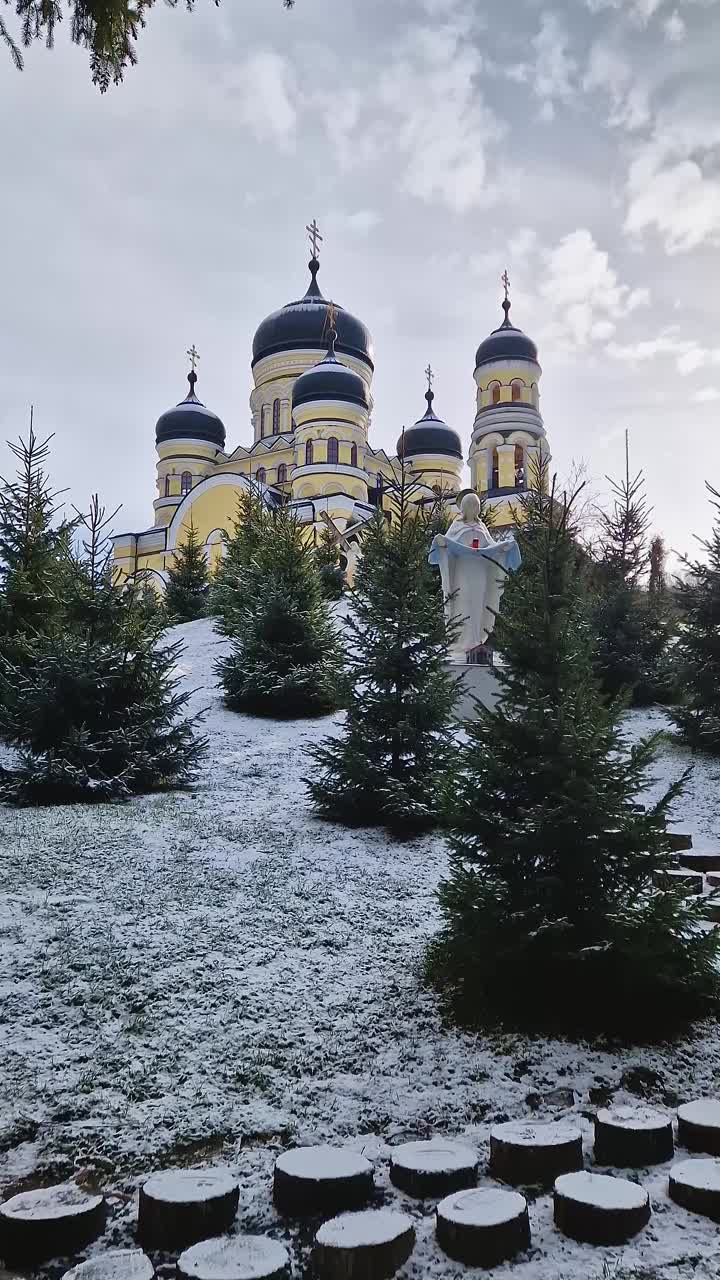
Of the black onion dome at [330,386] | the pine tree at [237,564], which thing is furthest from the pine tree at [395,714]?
the black onion dome at [330,386]

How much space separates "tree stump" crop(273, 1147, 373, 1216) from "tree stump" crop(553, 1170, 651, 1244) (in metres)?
0.57

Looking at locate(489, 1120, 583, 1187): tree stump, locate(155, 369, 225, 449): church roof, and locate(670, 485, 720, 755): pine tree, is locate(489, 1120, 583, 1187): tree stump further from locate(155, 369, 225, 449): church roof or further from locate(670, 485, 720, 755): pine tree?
locate(155, 369, 225, 449): church roof

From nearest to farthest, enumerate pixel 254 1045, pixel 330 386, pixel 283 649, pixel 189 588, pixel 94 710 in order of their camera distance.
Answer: pixel 254 1045, pixel 94 710, pixel 283 649, pixel 189 588, pixel 330 386

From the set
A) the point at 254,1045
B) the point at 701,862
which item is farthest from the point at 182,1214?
the point at 701,862

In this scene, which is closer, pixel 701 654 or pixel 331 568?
pixel 701 654

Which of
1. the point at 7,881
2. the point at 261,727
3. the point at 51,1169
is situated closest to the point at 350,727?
the point at 7,881

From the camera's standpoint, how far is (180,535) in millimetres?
37406

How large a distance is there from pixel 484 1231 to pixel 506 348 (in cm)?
3791

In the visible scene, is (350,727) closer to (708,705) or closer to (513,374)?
(708,705)

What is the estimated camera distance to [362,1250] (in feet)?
7.70

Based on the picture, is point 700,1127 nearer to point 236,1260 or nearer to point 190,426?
point 236,1260

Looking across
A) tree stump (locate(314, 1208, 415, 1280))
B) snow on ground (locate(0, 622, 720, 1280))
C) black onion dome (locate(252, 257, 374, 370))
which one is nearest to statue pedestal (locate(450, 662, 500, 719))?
snow on ground (locate(0, 622, 720, 1280))

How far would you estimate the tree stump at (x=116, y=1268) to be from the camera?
2322 millimetres

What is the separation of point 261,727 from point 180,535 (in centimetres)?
2780
